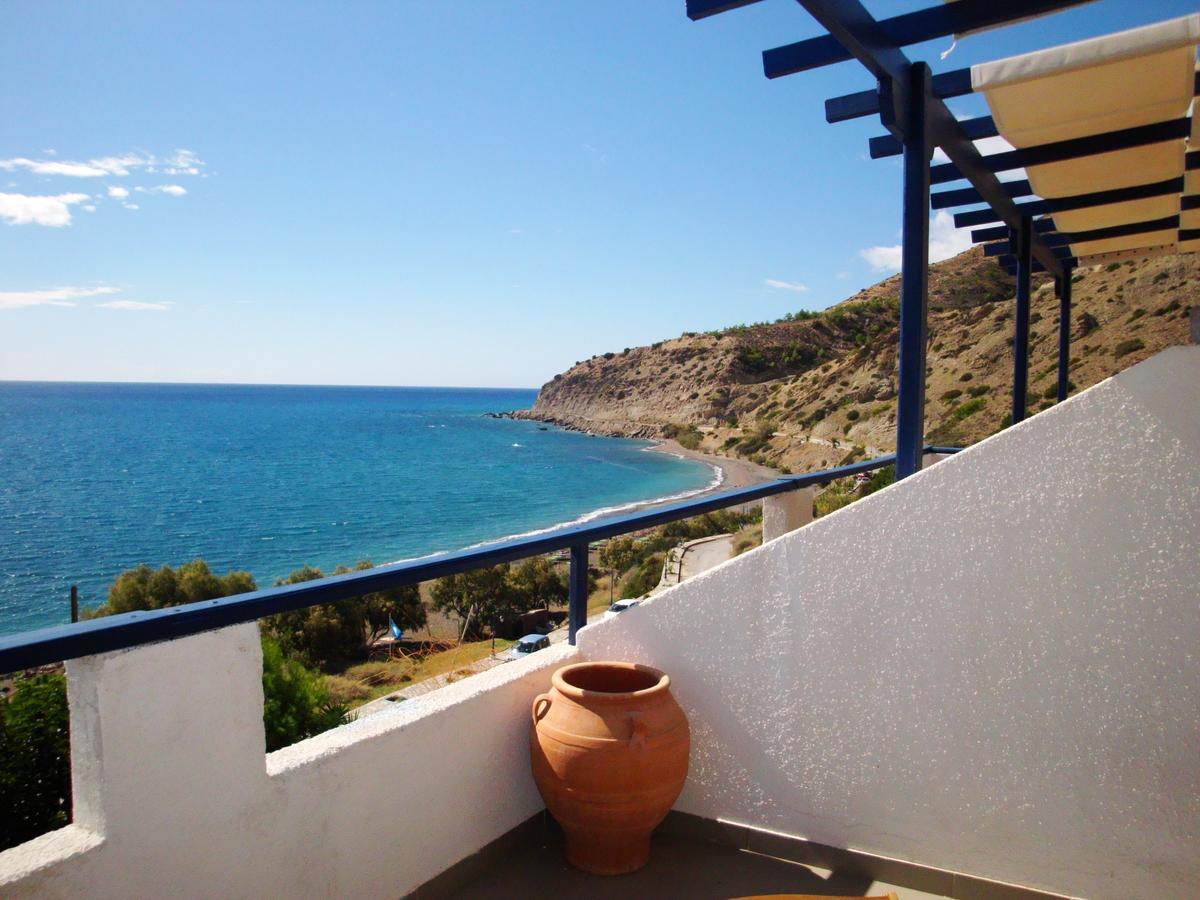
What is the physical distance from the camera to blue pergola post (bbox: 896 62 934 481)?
293cm

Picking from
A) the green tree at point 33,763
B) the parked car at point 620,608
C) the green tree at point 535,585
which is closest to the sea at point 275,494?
the green tree at point 535,585

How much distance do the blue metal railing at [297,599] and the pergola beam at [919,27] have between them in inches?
58.3

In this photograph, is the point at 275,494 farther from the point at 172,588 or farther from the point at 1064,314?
the point at 1064,314

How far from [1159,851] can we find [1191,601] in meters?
0.62

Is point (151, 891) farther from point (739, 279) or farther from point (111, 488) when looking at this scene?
point (111, 488)

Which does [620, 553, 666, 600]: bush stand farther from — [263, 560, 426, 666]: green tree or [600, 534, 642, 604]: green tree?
[263, 560, 426, 666]: green tree

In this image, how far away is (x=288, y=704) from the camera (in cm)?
469

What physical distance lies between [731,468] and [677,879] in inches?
2072

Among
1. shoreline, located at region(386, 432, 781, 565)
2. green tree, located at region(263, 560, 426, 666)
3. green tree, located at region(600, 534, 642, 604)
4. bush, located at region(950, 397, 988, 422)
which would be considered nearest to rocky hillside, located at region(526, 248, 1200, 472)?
bush, located at region(950, 397, 988, 422)

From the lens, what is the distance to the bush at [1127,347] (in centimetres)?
2455

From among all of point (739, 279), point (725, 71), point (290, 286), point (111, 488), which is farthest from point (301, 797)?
point (290, 286)

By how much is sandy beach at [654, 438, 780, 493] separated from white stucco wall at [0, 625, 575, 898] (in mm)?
37858

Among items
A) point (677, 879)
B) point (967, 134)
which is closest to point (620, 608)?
point (677, 879)

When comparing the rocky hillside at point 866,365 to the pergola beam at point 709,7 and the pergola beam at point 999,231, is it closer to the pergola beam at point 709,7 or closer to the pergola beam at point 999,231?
the pergola beam at point 999,231
